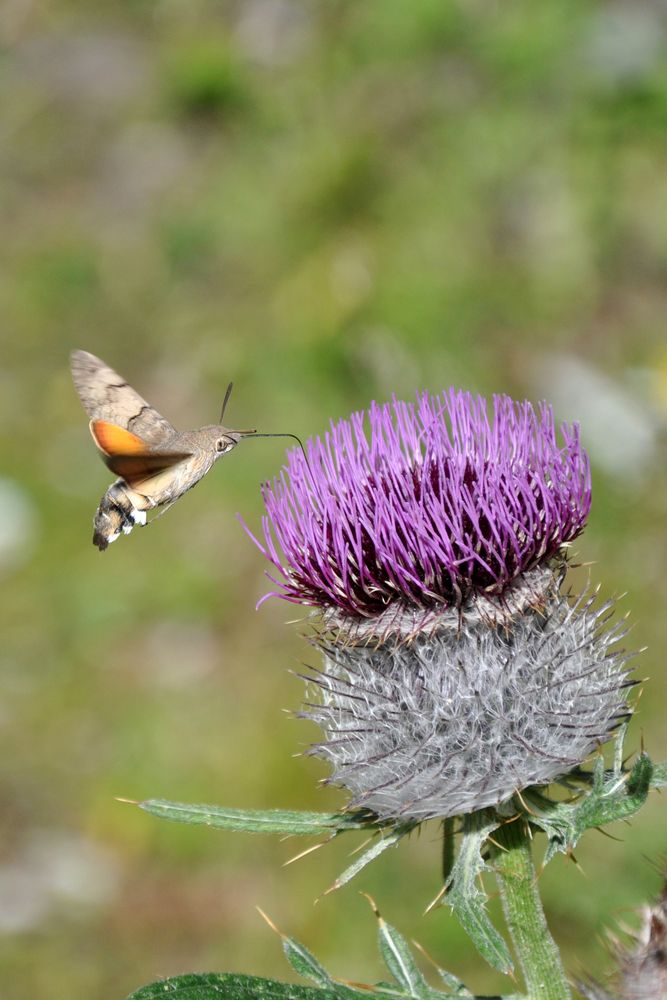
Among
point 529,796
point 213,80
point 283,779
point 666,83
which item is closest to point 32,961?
point 283,779

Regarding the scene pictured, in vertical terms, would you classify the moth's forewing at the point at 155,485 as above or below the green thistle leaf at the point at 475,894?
above

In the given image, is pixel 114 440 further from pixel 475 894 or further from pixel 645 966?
pixel 645 966

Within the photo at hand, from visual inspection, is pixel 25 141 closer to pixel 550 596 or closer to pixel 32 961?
pixel 32 961

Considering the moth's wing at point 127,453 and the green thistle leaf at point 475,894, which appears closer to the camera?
the green thistle leaf at point 475,894

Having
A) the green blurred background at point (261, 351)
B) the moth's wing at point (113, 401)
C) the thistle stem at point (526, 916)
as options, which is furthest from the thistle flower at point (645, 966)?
the green blurred background at point (261, 351)

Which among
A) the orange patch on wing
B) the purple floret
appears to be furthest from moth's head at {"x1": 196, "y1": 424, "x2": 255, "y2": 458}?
the purple floret

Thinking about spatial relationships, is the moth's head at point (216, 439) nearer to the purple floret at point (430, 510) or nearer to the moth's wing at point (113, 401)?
the moth's wing at point (113, 401)

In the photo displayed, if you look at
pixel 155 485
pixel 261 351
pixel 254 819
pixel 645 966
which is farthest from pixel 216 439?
pixel 261 351
